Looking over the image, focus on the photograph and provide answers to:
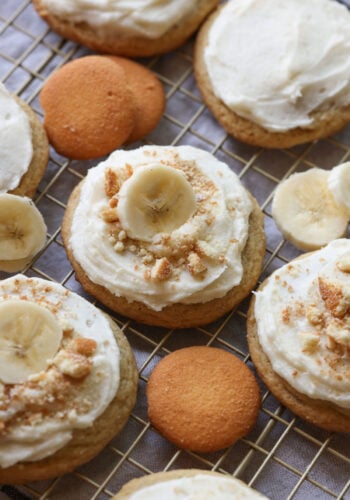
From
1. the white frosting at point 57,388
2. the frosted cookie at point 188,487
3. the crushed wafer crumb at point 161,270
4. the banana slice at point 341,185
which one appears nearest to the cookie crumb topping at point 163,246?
the crushed wafer crumb at point 161,270

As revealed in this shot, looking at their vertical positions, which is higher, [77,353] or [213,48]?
[213,48]

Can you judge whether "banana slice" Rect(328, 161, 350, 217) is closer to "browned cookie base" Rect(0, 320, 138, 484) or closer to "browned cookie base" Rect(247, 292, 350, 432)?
"browned cookie base" Rect(247, 292, 350, 432)

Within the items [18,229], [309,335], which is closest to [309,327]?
[309,335]

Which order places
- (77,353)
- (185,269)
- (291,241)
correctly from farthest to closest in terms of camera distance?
(291,241) < (185,269) < (77,353)

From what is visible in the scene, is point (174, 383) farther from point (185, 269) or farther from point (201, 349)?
point (185, 269)

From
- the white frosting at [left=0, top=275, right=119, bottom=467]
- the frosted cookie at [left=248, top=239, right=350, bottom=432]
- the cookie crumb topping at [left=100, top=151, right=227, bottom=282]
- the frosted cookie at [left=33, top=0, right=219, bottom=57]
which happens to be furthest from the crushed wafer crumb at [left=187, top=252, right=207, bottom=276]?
the frosted cookie at [left=33, top=0, right=219, bottom=57]

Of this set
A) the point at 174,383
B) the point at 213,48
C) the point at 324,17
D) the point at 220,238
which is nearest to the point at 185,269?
the point at 220,238

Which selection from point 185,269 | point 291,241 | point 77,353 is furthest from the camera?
point 291,241

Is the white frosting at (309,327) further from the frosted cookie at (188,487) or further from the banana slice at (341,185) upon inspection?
the frosted cookie at (188,487)
